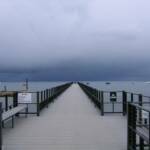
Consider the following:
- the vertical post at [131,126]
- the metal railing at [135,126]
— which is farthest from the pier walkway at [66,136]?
the metal railing at [135,126]

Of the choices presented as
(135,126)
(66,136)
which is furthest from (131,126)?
(66,136)

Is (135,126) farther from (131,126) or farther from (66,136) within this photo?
(66,136)

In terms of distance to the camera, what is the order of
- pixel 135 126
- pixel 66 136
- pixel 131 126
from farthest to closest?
pixel 66 136 → pixel 131 126 → pixel 135 126

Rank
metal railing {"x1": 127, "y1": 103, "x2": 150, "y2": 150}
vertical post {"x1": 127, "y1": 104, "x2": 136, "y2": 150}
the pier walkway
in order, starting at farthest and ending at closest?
the pier walkway < vertical post {"x1": 127, "y1": 104, "x2": 136, "y2": 150} < metal railing {"x1": 127, "y1": 103, "x2": 150, "y2": 150}

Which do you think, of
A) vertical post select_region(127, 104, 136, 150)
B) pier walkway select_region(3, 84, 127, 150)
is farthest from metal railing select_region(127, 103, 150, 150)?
pier walkway select_region(3, 84, 127, 150)

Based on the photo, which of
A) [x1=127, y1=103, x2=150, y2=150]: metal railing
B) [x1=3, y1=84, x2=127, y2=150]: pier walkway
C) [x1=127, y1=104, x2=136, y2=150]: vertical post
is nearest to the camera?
[x1=127, y1=103, x2=150, y2=150]: metal railing

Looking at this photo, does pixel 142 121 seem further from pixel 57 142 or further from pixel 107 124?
pixel 107 124

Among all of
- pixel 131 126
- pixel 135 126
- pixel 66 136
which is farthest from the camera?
pixel 66 136

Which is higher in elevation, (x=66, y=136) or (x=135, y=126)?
(x=135, y=126)

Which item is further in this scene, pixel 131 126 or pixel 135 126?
pixel 131 126

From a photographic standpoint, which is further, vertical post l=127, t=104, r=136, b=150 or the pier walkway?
the pier walkway

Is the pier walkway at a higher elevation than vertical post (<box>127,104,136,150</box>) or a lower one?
lower

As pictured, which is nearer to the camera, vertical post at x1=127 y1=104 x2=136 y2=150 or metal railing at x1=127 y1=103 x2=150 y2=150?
metal railing at x1=127 y1=103 x2=150 y2=150

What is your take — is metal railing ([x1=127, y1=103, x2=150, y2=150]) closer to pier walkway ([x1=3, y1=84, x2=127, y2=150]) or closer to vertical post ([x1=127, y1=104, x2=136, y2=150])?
vertical post ([x1=127, y1=104, x2=136, y2=150])
